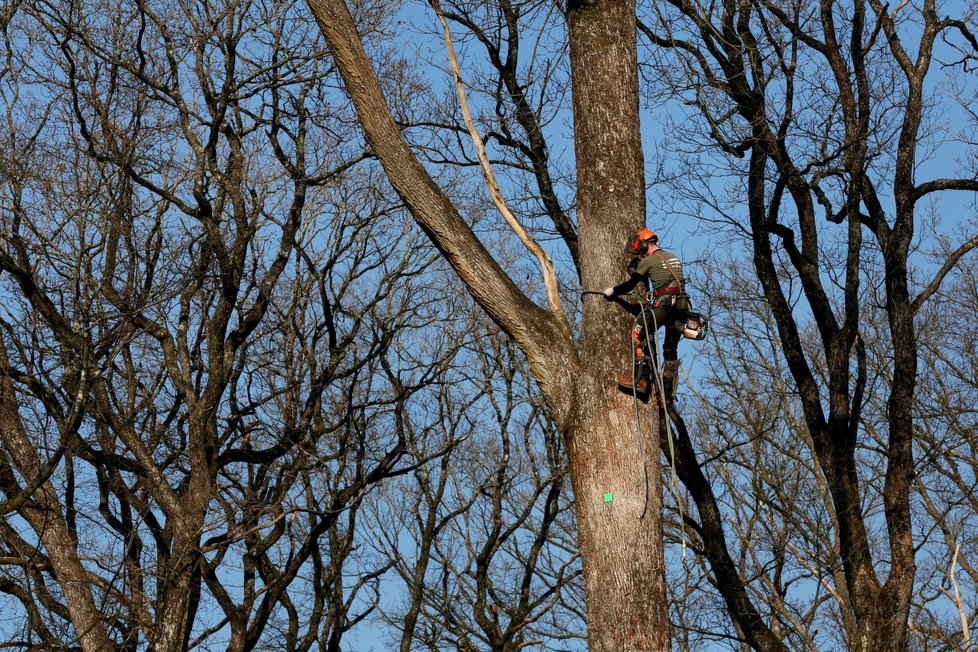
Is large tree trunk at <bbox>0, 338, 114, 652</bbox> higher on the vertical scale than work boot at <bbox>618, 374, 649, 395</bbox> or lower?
higher

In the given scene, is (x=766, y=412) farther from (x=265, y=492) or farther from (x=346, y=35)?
(x=346, y=35)

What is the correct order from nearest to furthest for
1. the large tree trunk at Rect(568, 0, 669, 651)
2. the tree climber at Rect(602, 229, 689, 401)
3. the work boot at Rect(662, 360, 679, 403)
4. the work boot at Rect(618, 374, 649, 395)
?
the large tree trunk at Rect(568, 0, 669, 651) → the work boot at Rect(618, 374, 649, 395) → the tree climber at Rect(602, 229, 689, 401) → the work boot at Rect(662, 360, 679, 403)

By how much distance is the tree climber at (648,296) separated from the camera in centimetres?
488

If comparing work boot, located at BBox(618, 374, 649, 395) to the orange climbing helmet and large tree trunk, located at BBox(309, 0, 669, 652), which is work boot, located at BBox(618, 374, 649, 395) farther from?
the orange climbing helmet

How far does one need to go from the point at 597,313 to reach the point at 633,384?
1.50 feet

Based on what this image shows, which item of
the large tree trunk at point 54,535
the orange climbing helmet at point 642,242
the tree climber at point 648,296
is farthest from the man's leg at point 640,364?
the large tree trunk at point 54,535

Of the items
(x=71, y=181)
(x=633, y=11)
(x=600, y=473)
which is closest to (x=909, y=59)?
(x=633, y=11)

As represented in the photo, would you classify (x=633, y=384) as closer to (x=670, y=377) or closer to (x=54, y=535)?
(x=670, y=377)

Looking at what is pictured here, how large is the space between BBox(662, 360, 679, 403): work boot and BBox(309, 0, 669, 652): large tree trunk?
719 mm

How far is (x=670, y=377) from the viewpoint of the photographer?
559cm

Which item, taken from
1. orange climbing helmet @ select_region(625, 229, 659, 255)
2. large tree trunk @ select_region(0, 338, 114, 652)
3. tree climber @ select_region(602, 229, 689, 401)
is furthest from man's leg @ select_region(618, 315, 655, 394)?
large tree trunk @ select_region(0, 338, 114, 652)

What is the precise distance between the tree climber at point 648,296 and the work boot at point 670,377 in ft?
0.06

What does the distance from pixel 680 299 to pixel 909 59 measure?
6091mm

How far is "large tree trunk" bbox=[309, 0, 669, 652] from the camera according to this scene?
4605 mm
